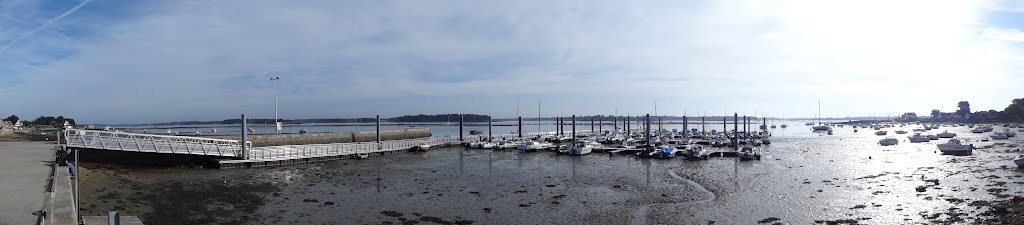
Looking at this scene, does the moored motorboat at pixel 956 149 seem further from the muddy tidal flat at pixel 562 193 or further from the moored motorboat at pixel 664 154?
the moored motorboat at pixel 664 154

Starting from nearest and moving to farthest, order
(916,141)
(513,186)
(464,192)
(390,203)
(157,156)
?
(390,203), (464,192), (513,186), (157,156), (916,141)

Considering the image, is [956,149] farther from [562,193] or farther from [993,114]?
[993,114]

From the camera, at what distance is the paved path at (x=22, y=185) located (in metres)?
13.2

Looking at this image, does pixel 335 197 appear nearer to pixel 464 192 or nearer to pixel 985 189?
pixel 464 192

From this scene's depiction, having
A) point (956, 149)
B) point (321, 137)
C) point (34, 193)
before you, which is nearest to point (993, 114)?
point (956, 149)

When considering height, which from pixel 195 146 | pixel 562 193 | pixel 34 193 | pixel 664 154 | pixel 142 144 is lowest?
pixel 562 193

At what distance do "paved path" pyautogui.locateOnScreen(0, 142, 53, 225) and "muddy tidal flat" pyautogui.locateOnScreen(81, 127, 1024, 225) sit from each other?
68.2 inches

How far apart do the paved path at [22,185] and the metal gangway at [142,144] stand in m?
1.62

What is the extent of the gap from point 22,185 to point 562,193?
20031mm

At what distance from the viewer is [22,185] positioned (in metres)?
17.5

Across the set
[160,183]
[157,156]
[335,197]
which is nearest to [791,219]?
[335,197]

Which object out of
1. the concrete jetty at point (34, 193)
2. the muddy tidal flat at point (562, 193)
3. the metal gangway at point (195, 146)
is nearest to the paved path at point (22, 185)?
the concrete jetty at point (34, 193)

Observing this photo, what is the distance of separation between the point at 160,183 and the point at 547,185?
19140mm

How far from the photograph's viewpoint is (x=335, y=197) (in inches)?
968
